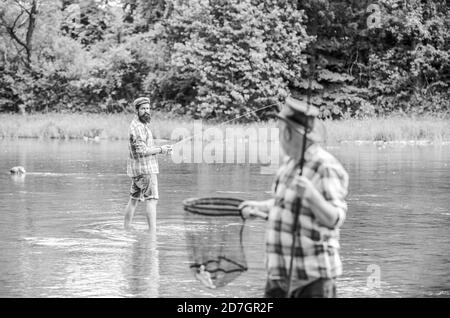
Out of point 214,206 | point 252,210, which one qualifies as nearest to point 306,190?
point 252,210

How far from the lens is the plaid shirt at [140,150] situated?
44.0 feet

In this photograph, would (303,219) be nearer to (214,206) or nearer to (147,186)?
(214,206)

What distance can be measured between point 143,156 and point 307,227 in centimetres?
781

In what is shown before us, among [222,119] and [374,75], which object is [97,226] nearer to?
[222,119]

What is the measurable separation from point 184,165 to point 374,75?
28301 mm

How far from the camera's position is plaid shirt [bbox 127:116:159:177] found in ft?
44.0

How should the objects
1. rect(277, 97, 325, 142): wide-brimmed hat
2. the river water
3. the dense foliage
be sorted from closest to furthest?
1. rect(277, 97, 325, 142): wide-brimmed hat
2. the river water
3. the dense foliage

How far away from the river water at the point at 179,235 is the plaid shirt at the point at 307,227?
2.15 feet

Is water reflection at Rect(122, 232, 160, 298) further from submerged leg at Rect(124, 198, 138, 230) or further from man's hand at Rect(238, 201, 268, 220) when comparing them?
man's hand at Rect(238, 201, 268, 220)

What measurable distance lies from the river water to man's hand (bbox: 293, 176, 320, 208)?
1133 mm

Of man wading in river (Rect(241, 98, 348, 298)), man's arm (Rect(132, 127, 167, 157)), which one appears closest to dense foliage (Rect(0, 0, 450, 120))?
man's arm (Rect(132, 127, 167, 157))

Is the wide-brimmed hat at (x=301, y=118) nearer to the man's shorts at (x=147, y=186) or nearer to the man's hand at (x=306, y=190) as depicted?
the man's hand at (x=306, y=190)

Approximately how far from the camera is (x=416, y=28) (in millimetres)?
52844
